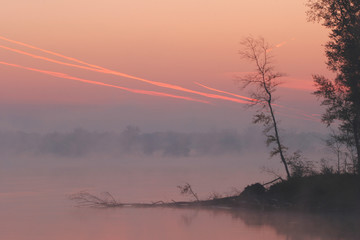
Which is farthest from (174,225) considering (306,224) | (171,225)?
(306,224)

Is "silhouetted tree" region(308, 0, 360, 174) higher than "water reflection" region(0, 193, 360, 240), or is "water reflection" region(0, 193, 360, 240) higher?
"silhouetted tree" region(308, 0, 360, 174)

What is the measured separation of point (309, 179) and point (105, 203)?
11.8m

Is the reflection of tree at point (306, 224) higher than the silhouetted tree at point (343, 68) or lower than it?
lower

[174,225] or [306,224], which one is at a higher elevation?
[306,224]

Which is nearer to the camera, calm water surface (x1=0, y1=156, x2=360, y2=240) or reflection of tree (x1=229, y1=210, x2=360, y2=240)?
reflection of tree (x1=229, y1=210, x2=360, y2=240)

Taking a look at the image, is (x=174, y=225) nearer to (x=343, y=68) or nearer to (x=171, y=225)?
(x=171, y=225)

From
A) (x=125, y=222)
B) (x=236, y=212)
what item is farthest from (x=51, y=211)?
(x=236, y=212)

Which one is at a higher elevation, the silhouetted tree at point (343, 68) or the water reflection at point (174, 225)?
the silhouetted tree at point (343, 68)

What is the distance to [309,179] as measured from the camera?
32688 mm

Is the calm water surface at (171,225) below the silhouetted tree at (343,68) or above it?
below

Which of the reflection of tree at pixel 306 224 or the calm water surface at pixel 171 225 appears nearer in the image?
the reflection of tree at pixel 306 224

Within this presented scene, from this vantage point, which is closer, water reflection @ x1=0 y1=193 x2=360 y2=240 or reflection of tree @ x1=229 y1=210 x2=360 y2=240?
reflection of tree @ x1=229 y1=210 x2=360 y2=240

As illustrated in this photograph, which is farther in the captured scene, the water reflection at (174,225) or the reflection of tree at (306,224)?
the water reflection at (174,225)

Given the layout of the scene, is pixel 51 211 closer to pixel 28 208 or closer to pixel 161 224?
pixel 28 208
